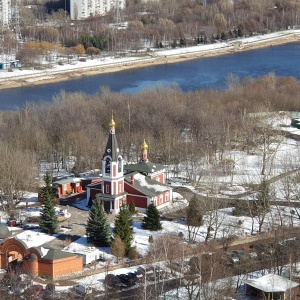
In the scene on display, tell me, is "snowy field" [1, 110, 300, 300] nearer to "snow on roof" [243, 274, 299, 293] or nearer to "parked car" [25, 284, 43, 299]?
"parked car" [25, 284, 43, 299]

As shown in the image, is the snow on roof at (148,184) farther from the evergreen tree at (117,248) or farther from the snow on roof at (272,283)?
the snow on roof at (272,283)

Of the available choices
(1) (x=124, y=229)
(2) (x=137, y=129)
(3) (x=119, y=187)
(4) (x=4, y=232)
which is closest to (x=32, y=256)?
(4) (x=4, y=232)

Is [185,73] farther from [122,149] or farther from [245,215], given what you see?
[245,215]

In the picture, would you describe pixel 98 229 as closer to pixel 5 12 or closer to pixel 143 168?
pixel 143 168

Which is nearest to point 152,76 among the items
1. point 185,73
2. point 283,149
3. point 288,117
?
point 185,73

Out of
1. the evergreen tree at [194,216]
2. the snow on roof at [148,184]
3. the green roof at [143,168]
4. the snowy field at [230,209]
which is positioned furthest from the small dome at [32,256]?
the green roof at [143,168]

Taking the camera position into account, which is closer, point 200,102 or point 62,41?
point 200,102

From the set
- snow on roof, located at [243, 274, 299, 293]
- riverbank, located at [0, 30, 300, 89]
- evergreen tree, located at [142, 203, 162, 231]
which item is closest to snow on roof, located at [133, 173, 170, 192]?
evergreen tree, located at [142, 203, 162, 231]
